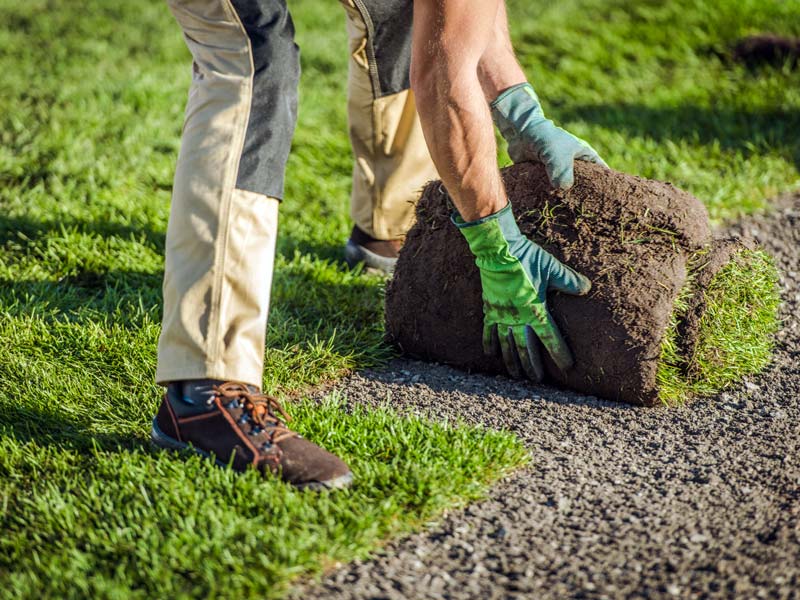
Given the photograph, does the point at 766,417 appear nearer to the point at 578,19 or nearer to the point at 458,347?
the point at 458,347

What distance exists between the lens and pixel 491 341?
3035mm

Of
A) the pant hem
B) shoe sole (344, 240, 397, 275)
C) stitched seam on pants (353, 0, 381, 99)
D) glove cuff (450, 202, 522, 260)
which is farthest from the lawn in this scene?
stitched seam on pants (353, 0, 381, 99)

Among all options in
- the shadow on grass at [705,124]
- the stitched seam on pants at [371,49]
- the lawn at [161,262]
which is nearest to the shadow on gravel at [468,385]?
the lawn at [161,262]

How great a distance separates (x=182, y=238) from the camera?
2377 millimetres

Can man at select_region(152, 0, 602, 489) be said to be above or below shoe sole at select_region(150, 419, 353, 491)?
above

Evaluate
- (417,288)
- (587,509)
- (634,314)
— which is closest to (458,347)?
(417,288)

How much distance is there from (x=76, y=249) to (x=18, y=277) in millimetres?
300

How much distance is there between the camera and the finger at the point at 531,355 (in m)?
2.91

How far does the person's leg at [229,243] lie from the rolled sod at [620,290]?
0.85m

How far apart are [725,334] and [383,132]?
1737mm

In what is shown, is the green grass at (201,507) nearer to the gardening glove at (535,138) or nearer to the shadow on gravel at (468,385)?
the shadow on gravel at (468,385)

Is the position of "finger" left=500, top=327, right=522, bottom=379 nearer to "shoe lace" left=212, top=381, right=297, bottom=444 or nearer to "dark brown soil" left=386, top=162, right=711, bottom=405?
"dark brown soil" left=386, top=162, right=711, bottom=405

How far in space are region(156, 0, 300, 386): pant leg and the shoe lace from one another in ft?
0.12

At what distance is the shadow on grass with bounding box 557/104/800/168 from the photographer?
537cm
